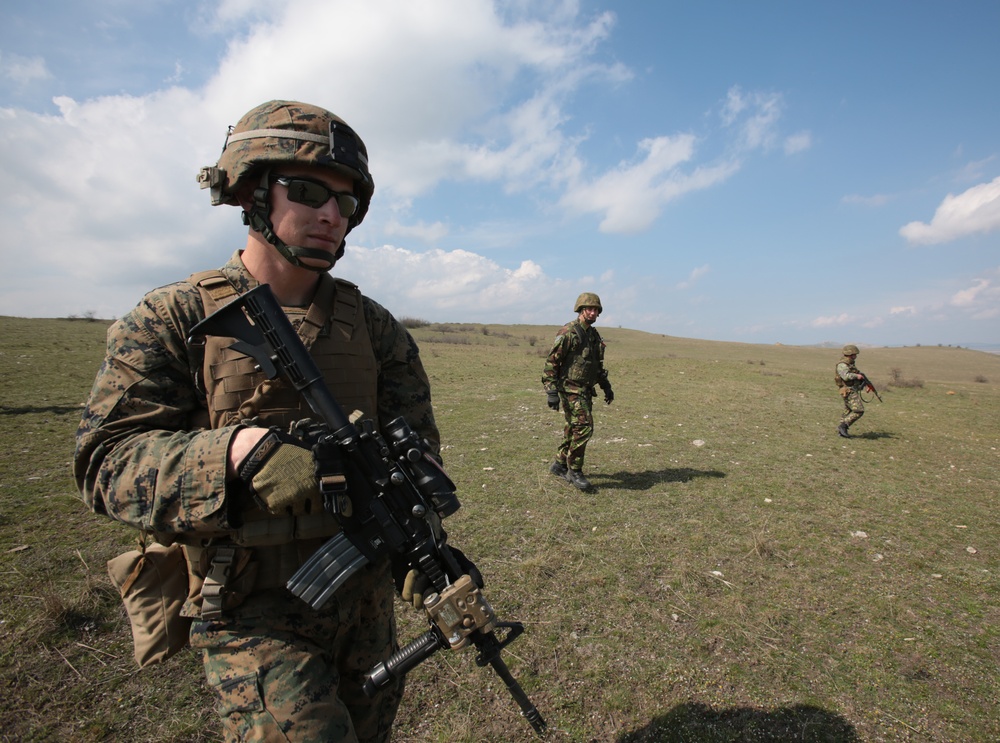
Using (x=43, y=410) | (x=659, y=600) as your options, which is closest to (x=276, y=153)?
(x=659, y=600)

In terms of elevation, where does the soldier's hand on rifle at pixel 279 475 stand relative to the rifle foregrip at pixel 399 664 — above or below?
above

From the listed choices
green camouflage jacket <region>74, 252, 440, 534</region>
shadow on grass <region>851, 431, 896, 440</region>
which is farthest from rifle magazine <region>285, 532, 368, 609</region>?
shadow on grass <region>851, 431, 896, 440</region>

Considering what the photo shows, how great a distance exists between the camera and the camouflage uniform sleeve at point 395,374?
2.27m

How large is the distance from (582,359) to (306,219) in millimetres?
5604

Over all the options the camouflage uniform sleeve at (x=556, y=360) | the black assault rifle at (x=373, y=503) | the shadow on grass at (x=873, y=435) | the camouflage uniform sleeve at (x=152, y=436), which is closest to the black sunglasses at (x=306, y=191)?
the black assault rifle at (x=373, y=503)

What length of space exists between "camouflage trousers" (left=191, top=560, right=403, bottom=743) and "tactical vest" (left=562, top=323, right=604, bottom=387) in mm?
5405

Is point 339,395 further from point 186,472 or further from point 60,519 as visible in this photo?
point 60,519

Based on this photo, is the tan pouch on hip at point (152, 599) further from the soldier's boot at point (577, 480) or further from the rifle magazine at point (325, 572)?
the soldier's boot at point (577, 480)

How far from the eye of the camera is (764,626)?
3.85 meters

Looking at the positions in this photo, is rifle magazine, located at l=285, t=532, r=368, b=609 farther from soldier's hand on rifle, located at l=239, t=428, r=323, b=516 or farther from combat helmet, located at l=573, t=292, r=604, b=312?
combat helmet, located at l=573, t=292, r=604, b=312

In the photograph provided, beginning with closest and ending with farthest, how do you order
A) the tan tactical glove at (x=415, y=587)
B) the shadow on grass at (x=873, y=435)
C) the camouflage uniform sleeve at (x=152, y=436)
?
A: the camouflage uniform sleeve at (x=152, y=436), the tan tactical glove at (x=415, y=587), the shadow on grass at (x=873, y=435)

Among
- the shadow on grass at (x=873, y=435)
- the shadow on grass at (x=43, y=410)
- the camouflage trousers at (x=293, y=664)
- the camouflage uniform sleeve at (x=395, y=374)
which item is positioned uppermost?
the camouflage uniform sleeve at (x=395, y=374)

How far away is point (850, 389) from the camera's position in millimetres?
10562

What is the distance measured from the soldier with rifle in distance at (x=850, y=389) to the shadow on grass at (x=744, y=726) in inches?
349
